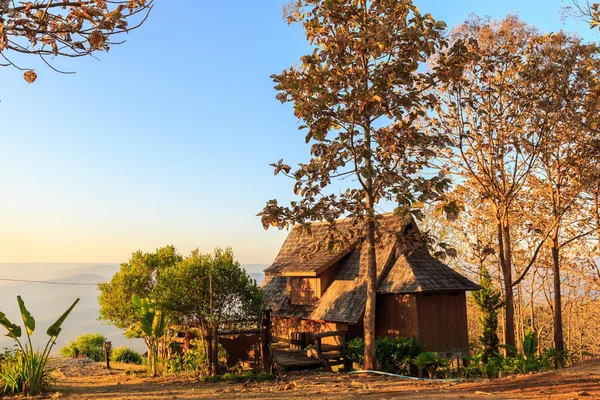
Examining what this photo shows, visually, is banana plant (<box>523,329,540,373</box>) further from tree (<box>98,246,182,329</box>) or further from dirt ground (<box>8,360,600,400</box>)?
tree (<box>98,246,182,329</box>)

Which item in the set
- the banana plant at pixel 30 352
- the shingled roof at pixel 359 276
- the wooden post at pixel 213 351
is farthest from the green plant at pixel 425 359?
the banana plant at pixel 30 352

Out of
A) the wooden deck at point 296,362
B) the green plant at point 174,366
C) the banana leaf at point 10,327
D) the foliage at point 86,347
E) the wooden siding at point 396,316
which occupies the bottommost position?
the foliage at point 86,347

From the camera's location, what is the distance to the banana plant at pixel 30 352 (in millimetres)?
14469

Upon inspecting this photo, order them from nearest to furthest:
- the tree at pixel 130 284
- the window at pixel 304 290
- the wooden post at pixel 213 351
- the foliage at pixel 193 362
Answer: the wooden post at pixel 213 351 < the foliage at pixel 193 362 < the window at pixel 304 290 < the tree at pixel 130 284

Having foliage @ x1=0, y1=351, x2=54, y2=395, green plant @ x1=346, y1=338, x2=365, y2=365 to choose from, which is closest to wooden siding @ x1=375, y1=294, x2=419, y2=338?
green plant @ x1=346, y1=338, x2=365, y2=365

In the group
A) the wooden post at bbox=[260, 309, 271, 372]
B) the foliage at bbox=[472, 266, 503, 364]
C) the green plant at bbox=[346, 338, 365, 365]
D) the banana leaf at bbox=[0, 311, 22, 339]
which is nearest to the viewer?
the banana leaf at bbox=[0, 311, 22, 339]

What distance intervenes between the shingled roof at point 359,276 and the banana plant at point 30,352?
10.1 metres

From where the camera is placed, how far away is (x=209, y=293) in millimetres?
19328

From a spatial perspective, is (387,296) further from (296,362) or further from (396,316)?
(296,362)

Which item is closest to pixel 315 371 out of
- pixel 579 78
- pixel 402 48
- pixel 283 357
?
pixel 283 357

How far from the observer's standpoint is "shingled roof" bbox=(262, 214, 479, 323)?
69.5 feet

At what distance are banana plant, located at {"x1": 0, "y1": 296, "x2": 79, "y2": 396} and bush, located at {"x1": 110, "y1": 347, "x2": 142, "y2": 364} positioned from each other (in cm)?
1718

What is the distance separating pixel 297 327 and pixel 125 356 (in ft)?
46.6

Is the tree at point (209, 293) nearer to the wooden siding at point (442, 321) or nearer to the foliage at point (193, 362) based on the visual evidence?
the foliage at point (193, 362)
